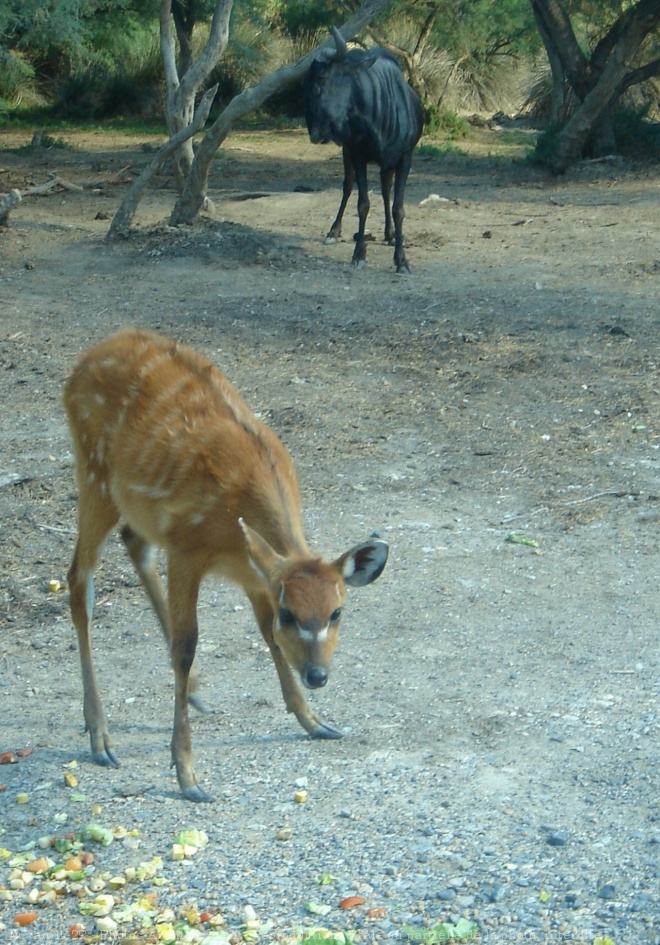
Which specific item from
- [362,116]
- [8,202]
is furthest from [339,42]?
[8,202]

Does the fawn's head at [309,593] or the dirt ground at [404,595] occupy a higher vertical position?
the fawn's head at [309,593]

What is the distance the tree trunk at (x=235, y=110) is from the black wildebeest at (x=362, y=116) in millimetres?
238

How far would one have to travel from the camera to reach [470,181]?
764 inches

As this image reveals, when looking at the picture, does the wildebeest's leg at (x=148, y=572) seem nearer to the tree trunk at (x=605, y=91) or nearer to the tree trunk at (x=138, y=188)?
the tree trunk at (x=138, y=188)

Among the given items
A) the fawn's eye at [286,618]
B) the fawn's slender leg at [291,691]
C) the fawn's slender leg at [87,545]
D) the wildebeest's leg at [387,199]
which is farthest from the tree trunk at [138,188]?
the fawn's eye at [286,618]

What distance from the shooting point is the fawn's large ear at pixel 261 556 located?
413 cm

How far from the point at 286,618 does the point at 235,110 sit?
10464 millimetres

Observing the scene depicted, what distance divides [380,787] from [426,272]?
932cm

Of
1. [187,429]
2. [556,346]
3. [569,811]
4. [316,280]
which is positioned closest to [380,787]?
[569,811]

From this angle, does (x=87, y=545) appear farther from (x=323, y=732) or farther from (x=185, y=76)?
(x=185, y=76)

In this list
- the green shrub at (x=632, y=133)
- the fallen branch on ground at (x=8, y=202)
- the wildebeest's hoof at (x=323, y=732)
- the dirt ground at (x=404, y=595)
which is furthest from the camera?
the green shrub at (x=632, y=133)

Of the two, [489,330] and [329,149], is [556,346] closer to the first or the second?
[489,330]

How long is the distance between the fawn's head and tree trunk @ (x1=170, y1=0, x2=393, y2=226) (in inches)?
386

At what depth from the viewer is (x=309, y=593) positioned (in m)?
4.05
